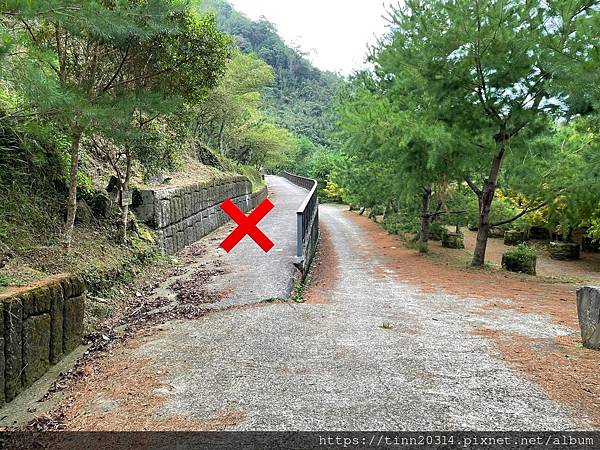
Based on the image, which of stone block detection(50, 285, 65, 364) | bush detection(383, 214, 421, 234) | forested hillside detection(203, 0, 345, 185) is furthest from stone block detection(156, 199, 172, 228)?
→ forested hillside detection(203, 0, 345, 185)

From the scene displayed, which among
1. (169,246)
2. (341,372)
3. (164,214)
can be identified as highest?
(164,214)

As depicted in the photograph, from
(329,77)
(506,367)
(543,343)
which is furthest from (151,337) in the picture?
(329,77)

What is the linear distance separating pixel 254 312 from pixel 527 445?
151 inches

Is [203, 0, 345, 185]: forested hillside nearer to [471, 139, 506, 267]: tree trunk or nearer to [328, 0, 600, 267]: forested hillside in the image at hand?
[471, 139, 506, 267]: tree trunk

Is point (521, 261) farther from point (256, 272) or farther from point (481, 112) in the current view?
point (256, 272)

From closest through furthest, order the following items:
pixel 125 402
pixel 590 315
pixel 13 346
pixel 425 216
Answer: pixel 125 402
pixel 13 346
pixel 590 315
pixel 425 216

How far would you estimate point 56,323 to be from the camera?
15.6ft

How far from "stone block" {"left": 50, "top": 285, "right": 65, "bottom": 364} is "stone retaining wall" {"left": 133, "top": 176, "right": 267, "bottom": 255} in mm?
5440

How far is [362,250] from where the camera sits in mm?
16672

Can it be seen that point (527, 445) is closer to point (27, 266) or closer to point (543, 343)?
point (543, 343)

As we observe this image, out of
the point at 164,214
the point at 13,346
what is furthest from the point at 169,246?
the point at 13,346

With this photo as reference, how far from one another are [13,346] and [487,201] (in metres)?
10.7

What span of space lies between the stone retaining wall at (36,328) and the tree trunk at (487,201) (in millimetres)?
9384

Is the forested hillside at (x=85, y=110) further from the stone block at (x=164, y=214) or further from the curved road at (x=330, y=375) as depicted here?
the curved road at (x=330, y=375)
